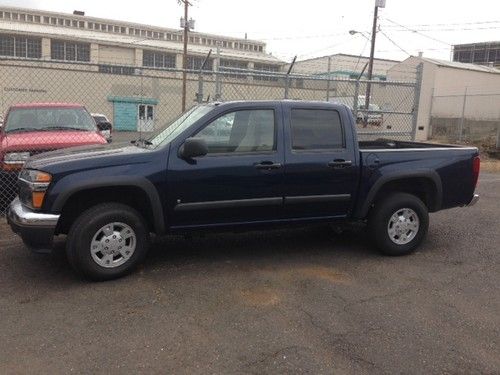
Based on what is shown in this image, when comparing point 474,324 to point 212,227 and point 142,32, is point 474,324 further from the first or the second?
point 142,32

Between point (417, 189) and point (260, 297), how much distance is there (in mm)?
2709

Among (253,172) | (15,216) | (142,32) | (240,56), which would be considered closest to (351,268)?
A: (253,172)

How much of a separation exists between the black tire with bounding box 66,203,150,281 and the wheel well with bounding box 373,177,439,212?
2.75m

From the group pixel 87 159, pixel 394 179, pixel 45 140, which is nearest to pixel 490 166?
pixel 394 179

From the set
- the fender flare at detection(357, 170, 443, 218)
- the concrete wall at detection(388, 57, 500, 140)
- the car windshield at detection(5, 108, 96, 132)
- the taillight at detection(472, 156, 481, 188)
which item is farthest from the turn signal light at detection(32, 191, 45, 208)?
the concrete wall at detection(388, 57, 500, 140)

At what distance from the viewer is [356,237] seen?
6773 millimetres

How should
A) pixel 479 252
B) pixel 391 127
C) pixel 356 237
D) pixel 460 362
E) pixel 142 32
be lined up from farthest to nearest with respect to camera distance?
pixel 142 32, pixel 391 127, pixel 356 237, pixel 479 252, pixel 460 362

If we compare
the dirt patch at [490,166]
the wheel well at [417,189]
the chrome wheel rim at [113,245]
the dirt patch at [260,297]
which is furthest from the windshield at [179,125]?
the dirt patch at [490,166]

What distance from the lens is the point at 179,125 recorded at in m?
5.53

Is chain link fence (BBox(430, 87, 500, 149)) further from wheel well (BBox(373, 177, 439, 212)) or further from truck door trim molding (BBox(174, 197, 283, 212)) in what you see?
truck door trim molding (BBox(174, 197, 283, 212))

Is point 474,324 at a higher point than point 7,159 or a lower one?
lower

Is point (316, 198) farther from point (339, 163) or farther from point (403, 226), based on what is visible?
point (403, 226)

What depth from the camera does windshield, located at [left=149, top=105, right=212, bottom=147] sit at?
5.30 m

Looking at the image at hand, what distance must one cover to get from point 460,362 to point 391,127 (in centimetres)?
1146
